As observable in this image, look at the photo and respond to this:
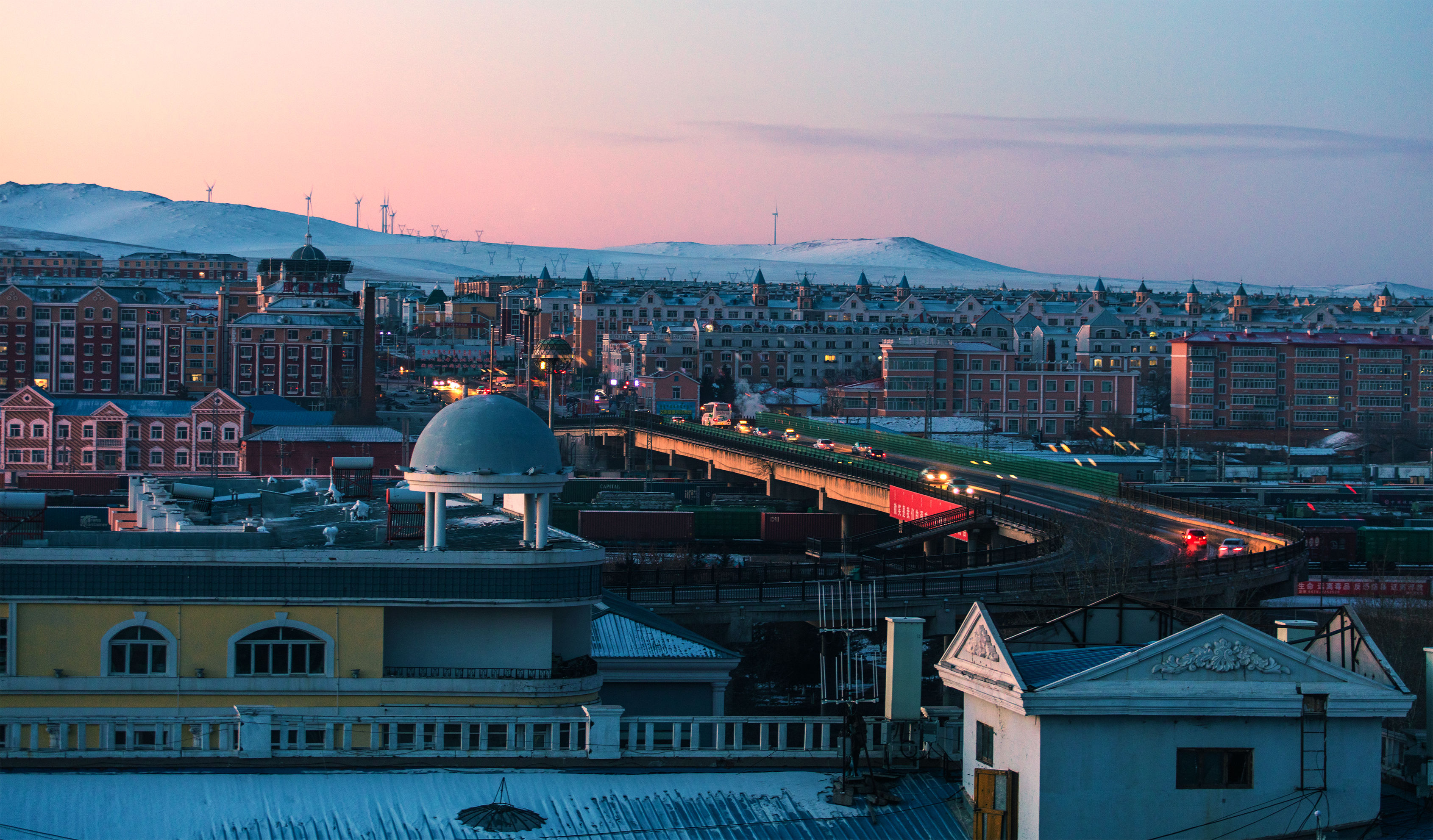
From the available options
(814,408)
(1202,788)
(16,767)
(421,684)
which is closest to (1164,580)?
(421,684)

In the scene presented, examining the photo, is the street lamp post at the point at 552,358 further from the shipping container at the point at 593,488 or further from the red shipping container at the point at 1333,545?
the shipping container at the point at 593,488

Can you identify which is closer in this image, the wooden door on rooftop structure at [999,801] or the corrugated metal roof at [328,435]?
the wooden door on rooftop structure at [999,801]

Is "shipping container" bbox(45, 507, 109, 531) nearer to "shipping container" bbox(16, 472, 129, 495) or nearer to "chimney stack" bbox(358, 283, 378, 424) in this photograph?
"shipping container" bbox(16, 472, 129, 495)

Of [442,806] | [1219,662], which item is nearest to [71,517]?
[442,806]

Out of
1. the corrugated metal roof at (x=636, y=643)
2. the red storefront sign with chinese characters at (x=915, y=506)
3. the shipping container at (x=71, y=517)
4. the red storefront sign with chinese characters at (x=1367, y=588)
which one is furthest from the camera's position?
the red storefront sign with chinese characters at (x=915, y=506)

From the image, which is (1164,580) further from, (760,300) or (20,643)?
(760,300)

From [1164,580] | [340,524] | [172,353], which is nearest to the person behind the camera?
[340,524]

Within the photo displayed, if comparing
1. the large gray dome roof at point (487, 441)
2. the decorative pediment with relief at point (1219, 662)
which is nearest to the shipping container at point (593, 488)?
the large gray dome roof at point (487, 441)

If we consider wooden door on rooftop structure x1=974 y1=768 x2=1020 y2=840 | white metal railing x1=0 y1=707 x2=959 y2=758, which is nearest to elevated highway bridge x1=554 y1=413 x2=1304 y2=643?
white metal railing x1=0 y1=707 x2=959 y2=758
